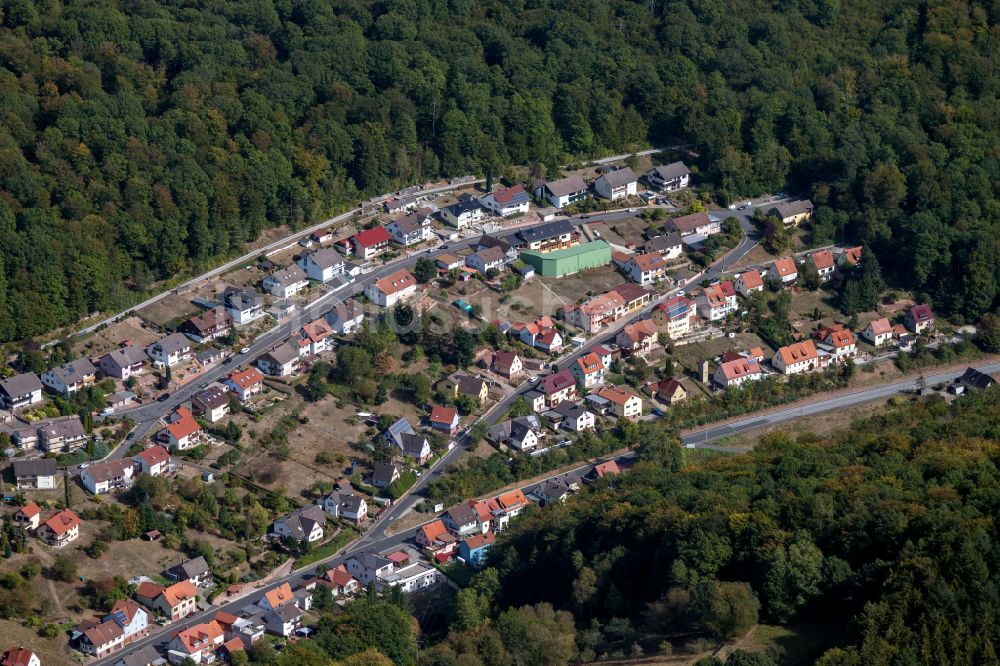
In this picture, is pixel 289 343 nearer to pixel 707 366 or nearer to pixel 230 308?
pixel 230 308

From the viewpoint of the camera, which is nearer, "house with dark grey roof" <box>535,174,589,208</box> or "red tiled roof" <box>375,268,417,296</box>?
"red tiled roof" <box>375,268,417,296</box>

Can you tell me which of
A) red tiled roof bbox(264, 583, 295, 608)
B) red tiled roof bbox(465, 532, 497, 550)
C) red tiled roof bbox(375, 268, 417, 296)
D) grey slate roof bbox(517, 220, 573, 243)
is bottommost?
red tiled roof bbox(465, 532, 497, 550)

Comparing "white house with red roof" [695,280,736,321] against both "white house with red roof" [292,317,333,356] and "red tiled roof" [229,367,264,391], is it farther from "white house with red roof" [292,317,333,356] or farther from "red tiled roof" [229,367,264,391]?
"red tiled roof" [229,367,264,391]

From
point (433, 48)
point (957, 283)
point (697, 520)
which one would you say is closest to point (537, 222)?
point (433, 48)

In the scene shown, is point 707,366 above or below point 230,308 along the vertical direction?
below

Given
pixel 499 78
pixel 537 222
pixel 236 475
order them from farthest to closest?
pixel 499 78
pixel 537 222
pixel 236 475

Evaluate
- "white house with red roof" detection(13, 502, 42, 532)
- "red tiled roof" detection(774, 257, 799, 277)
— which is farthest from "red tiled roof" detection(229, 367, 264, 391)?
"red tiled roof" detection(774, 257, 799, 277)
